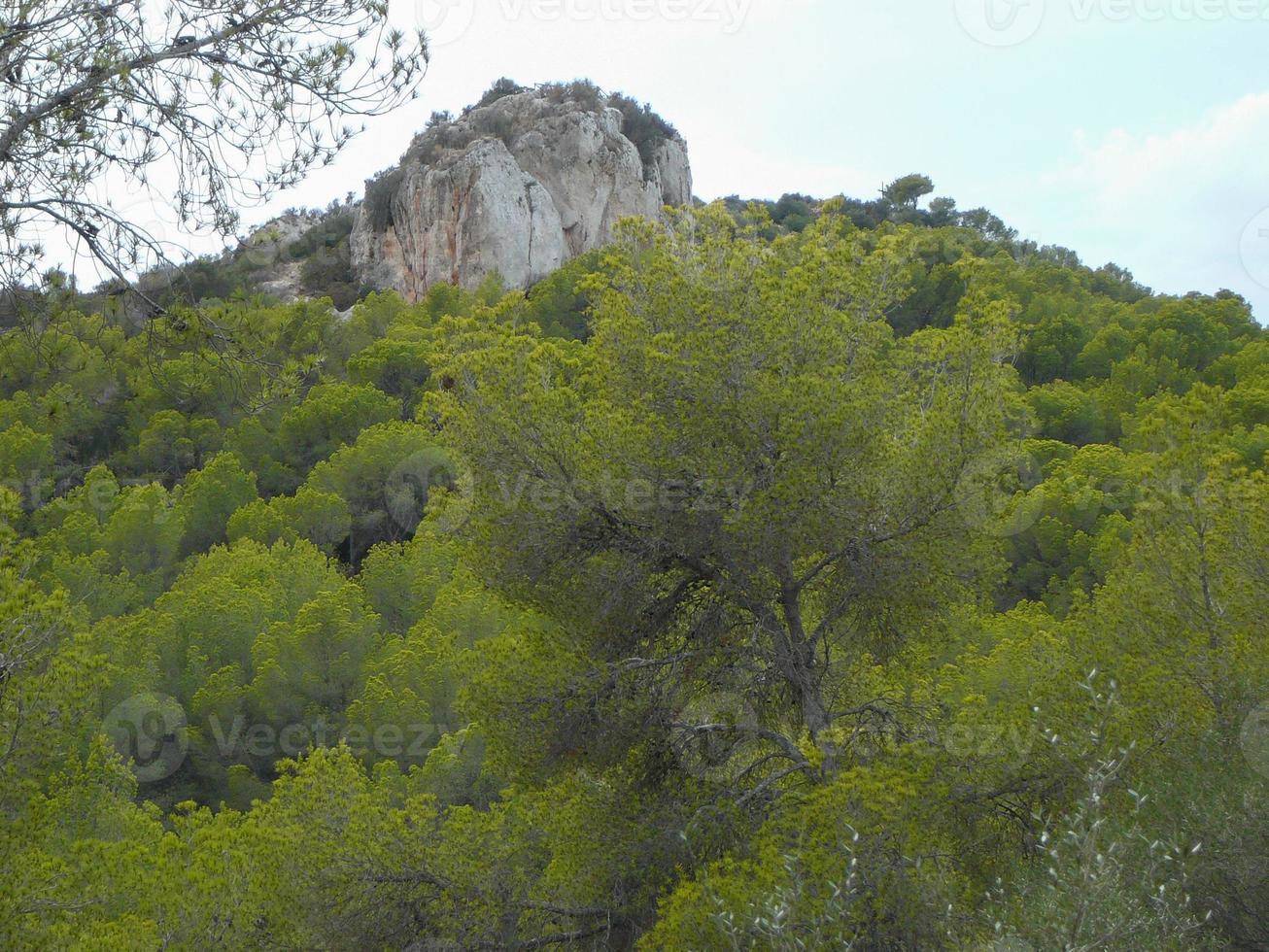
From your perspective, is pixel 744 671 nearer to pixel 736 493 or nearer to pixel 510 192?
pixel 736 493

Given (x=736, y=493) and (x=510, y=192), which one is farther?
(x=510, y=192)

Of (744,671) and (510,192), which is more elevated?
(510,192)

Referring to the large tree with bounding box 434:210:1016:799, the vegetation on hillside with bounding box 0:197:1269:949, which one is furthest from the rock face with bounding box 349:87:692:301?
the large tree with bounding box 434:210:1016:799

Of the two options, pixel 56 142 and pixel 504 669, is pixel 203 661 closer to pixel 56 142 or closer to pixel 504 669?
pixel 504 669

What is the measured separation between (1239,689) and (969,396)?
2291 mm

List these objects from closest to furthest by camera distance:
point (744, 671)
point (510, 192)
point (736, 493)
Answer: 1. point (736, 493)
2. point (744, 671)
3. point (510, 192)

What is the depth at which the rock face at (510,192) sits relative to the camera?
43469mm

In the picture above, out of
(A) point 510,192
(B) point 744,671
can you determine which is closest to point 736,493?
(B) point 744,671

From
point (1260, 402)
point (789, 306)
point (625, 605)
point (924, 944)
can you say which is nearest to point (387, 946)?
point (625, 605)

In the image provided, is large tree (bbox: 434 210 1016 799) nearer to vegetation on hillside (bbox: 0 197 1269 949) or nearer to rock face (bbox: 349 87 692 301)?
vegetation on hillside (bbox: 0 197 1269 949)

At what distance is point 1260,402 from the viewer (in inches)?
840

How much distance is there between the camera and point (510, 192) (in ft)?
145

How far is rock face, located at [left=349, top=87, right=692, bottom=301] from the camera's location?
43469 millimetres

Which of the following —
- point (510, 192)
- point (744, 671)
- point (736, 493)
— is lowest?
point (744, 671)
